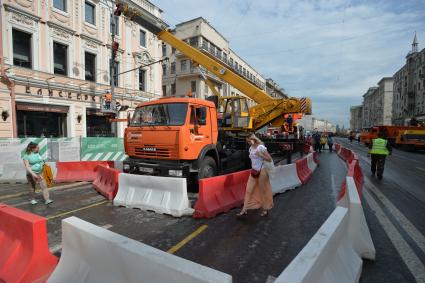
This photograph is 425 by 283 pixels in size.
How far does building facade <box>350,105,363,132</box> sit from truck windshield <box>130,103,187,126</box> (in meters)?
144

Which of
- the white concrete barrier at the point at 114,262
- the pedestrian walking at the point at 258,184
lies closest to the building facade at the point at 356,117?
the pedestrian walking at the point at 258,184

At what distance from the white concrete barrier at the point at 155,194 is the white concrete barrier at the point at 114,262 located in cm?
295

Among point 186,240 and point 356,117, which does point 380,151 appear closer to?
point 186,240

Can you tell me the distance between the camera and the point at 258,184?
5.91m

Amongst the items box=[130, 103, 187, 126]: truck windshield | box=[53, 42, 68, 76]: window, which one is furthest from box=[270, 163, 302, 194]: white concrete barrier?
box=[53, 42, 68, 76]: window

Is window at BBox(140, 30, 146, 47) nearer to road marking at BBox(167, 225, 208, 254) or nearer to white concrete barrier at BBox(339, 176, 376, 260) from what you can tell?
road marking at BBox(167, 225, 208, 254)

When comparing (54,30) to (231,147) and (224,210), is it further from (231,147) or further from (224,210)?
(224,210)

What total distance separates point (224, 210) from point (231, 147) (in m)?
4.38

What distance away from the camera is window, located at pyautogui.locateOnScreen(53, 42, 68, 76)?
17.8m

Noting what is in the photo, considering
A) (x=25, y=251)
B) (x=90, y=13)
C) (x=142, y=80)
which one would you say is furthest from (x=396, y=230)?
(x=142, y=80)

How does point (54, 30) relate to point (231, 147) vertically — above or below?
above

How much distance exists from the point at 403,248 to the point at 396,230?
863mm

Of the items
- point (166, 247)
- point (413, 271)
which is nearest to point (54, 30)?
point (166, 247)

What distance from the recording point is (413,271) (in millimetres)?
3486
